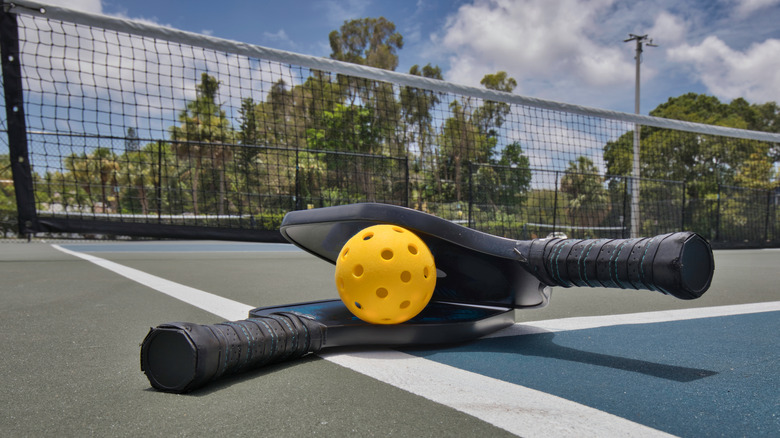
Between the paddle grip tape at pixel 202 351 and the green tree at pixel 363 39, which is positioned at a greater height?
the green tree at pixel 363 39

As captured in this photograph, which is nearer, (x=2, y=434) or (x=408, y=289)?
(x=2, y=434)

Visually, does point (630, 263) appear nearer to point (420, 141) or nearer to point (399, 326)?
point (399, 326)

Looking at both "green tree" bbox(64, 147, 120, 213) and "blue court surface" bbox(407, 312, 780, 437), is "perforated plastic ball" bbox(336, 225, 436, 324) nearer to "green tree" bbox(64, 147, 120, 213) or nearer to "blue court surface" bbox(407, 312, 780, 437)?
"blue court surface" bbox(407, 312, 780, 437)

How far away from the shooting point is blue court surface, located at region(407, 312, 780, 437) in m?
1.54

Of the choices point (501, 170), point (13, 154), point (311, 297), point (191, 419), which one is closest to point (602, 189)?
point (501, 170)

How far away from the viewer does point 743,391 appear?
1.77 meters

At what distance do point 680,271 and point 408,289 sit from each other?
108cm

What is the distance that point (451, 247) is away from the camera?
260 cm

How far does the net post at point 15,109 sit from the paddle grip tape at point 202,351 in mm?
4992

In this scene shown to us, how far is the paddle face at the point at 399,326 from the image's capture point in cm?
240

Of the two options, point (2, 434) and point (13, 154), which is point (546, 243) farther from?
point (13, 154)

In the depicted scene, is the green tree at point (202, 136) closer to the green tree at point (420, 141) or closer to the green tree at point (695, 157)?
the green tree at point (420, 141)

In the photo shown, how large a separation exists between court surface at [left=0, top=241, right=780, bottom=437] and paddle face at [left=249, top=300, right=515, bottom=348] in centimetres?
6

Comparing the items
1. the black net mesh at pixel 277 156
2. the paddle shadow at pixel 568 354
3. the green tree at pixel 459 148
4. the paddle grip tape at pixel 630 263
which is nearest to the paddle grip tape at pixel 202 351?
the paddle shadow at pixel 568 354
